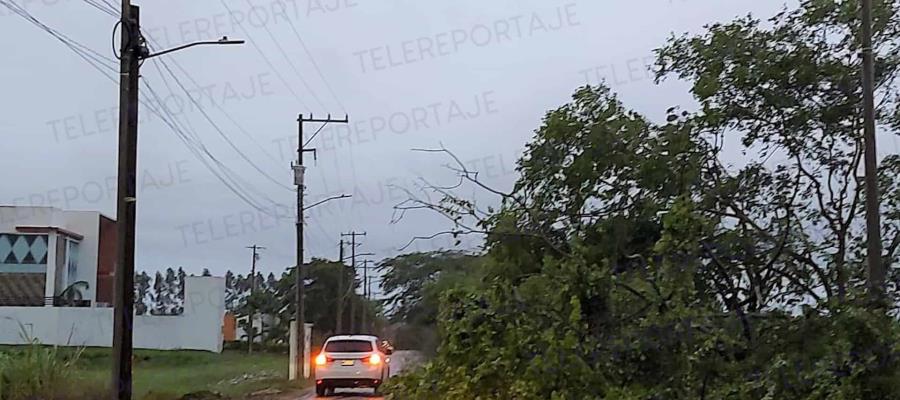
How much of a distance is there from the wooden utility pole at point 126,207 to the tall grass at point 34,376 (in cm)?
319

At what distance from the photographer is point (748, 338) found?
9352mm

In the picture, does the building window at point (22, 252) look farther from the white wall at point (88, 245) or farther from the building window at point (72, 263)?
the white wall at point (88, 245)

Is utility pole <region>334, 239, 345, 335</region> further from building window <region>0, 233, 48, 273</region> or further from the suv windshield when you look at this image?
the suv windshield

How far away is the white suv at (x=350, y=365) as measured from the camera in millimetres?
27438

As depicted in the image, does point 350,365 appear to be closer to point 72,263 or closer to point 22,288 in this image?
point 22,288

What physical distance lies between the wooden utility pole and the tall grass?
319 centimetres

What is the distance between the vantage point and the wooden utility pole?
16406 mm

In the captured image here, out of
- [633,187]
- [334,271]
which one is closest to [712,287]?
[633,187]

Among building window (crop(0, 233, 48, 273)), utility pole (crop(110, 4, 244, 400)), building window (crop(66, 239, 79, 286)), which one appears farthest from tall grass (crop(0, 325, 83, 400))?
building window (crop(66, 239, 79, 286))

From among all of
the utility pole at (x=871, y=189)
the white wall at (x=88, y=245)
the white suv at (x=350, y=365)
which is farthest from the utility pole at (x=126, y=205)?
the white wall at (x=88, y=245)

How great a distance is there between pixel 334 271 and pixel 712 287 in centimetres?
4966

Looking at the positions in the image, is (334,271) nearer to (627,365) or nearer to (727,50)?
(727,50)

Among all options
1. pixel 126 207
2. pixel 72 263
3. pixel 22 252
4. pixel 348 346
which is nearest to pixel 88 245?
pixel 72 263

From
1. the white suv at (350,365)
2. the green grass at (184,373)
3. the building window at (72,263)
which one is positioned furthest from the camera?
the building window at (72,263)
